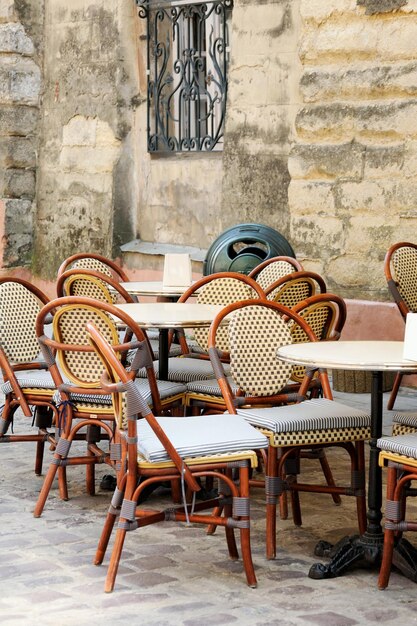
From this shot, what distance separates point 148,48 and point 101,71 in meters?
Result: 0.52

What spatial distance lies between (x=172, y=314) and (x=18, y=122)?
22.7 ft

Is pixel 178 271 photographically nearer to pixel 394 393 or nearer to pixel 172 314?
pixel 172 314

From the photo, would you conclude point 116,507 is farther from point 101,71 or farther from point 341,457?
point 101,71

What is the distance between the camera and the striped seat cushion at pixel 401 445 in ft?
13.6

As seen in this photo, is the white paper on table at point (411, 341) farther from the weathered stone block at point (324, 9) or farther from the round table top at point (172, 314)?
the weathered stone block at point (324, 9)

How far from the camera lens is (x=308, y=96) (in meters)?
8.20

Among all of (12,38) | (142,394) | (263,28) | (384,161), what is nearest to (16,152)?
(12,38)

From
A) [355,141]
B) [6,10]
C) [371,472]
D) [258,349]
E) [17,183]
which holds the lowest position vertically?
[371,472]

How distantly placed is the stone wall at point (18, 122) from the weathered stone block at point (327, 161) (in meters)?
4.40

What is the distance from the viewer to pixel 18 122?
12.1 meters

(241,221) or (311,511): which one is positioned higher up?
(241,221)

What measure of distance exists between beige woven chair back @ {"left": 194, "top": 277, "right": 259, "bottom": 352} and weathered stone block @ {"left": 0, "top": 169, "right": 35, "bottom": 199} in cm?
630

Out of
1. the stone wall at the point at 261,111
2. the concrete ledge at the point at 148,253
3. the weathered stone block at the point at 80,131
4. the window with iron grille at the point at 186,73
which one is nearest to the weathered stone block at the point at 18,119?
the weathered stone block at the point at 80,131

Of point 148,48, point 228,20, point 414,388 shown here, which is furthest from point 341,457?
point 148,48
